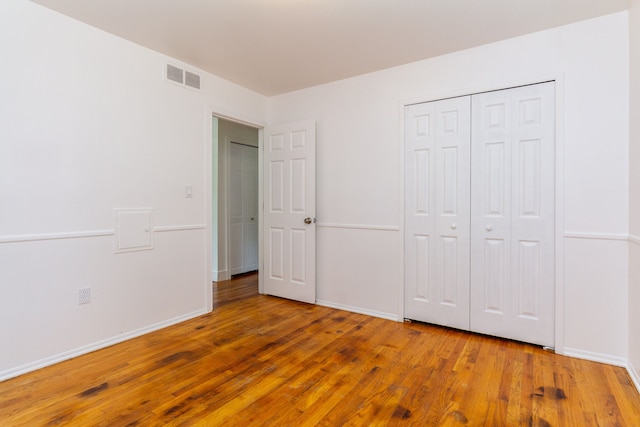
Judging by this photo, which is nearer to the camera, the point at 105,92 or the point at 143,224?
the point at 105,92

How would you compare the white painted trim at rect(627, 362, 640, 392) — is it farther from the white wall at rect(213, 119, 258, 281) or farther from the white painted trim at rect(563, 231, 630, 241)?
the white wall at rect(213, 119, 258, 281)

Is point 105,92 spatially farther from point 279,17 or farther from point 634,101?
point 634,101

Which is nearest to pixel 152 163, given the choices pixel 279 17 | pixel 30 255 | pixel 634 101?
pixel 30 255

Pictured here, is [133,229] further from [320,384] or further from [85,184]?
[320,384]

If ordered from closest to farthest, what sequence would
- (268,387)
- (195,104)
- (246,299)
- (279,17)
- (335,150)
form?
(268,387) < (279,17) < (195,104) < (335,150) < (246,299)

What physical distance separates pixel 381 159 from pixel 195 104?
1.95 metres

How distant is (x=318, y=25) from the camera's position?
253cm

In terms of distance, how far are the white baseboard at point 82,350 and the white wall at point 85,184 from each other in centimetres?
1

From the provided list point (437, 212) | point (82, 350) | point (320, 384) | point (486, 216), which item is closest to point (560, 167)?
point (486, 216)

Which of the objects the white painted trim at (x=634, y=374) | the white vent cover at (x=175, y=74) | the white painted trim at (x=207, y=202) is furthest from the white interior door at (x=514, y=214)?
the white vent cover at (x=175, y=74)

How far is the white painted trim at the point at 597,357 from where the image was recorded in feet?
7.66

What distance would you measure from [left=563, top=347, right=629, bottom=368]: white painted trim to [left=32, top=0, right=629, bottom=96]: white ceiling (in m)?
2.46

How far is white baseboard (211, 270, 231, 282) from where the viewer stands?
490cm

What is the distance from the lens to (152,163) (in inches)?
117
